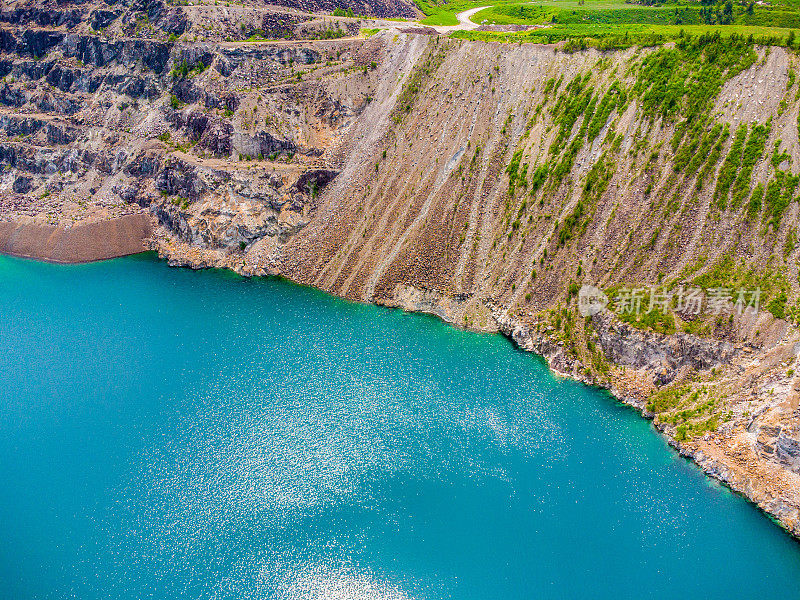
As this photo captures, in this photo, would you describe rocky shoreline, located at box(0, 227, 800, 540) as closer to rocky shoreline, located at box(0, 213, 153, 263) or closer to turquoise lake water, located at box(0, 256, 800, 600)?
turquoise lake water, located at box(0, 256, 800, 600)

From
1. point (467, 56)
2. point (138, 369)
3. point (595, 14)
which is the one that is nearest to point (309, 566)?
point (138, 369)

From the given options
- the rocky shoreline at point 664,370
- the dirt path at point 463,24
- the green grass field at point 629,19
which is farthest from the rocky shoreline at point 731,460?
the dirt path at point 463,24

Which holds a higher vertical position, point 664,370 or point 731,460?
point 664,370

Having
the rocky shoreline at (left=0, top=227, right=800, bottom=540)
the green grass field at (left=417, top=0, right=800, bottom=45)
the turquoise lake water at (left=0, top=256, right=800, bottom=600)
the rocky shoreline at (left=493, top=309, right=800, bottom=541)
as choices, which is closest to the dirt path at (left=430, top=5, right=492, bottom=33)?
the green grass field at (left=417, top=0, right=800, bottom=45)

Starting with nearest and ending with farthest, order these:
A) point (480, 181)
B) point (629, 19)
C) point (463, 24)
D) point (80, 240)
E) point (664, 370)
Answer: point (664, 370), point (480, 181), point (80, 240), point (629, 19), point (463, 24)

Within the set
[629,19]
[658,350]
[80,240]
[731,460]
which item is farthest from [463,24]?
[731,460]

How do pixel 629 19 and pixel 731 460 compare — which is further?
pixel 629 19

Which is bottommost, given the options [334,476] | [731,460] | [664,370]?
[334,476]

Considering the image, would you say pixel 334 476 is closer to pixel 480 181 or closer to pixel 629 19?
pixel 480 181
